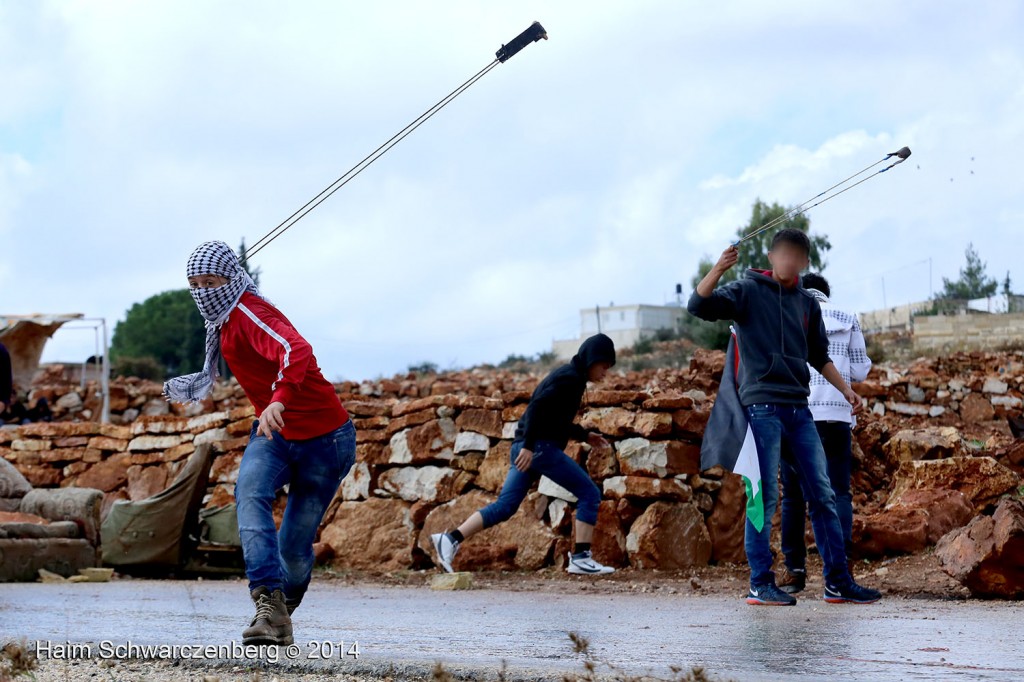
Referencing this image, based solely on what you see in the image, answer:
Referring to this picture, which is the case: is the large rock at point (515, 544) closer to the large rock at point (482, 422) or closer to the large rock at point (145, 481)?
the large rock at point (482, 422)

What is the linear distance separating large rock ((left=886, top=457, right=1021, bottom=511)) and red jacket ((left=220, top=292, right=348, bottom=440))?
5.63 meters

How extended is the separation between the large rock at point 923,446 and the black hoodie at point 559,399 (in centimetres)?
325

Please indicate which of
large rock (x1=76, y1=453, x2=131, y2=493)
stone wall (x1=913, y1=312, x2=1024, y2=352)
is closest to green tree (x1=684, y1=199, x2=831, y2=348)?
stone wall (x1=913, y1=312, x2=1024, y2=352)

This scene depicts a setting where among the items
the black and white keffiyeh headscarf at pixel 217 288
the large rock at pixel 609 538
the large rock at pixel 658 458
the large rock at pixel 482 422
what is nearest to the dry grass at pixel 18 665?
the black and white keffiyeh headscarf at pixel 217 288

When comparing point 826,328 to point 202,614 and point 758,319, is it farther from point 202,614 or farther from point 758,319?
point 202,614

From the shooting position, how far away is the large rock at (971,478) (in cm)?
918

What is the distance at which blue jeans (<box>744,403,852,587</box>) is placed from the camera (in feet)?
22.0

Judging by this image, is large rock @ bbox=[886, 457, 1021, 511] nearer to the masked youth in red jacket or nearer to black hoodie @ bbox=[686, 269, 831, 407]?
black hoodie @ bbox=[686, 269, 831, 407]

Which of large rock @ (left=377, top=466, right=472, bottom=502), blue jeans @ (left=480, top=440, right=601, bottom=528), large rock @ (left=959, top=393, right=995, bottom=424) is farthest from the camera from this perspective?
large rock @ (left=959, top=393, right=995, bottom=424)

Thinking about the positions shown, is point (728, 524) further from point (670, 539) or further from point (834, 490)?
point (834, 490)

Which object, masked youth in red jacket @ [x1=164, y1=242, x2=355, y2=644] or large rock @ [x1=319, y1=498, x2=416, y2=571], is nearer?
masked youth in red jacket @ [x1=164, y1=242, x2=355, y2=644]

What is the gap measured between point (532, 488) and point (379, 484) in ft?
6.33

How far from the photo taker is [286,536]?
5188 millimetres

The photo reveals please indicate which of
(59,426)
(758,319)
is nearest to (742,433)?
(758,319)
